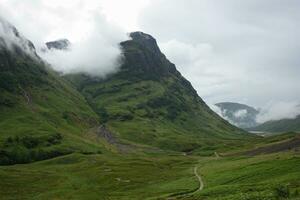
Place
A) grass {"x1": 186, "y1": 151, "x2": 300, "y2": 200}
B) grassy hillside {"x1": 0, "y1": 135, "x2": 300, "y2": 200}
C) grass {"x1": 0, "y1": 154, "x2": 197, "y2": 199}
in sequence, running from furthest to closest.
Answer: grass {"x1": 0, "y1": 154, "x2": 197, "y2": 199}, grassy hillside {"x1": 0, "y1": 135, "x2": 300, "y2": 200}, grass {"x1": 186, "y1": 151, "x2": 300, "y2": 200}

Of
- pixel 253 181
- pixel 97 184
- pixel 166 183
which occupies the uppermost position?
pixel 97 184

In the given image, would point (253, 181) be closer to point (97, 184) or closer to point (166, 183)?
point (166, 183)

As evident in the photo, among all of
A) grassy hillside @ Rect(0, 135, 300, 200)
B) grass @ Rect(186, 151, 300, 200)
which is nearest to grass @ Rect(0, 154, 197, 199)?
grassy hillside @ Rect(0, 135, 300, 200)

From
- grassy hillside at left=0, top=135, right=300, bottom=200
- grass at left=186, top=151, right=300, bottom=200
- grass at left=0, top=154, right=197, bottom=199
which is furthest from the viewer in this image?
grass at left=0, top=154, right=197, bottom=199

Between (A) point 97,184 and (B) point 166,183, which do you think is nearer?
(B) point 166,183

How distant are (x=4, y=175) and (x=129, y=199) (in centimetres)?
9105

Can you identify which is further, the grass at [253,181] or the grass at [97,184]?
the grass at [97,184]

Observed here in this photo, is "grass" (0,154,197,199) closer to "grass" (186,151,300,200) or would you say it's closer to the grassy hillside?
the grassy hillside

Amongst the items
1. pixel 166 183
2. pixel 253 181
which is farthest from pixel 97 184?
pixel 253 181

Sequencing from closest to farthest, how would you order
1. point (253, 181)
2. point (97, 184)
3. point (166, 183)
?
point (253, 181), point (166, 183), point (97, 184)

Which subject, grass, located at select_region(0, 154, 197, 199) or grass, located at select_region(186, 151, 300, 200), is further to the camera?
grass, located at select_region(0, 154, 197, 199)

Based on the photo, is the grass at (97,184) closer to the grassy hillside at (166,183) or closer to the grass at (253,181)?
the grassy hillside at (166,183)

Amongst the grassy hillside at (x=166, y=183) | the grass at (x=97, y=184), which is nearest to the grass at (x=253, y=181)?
the grassy hillside at (x=166, y=183)

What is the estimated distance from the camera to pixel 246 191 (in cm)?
9575
